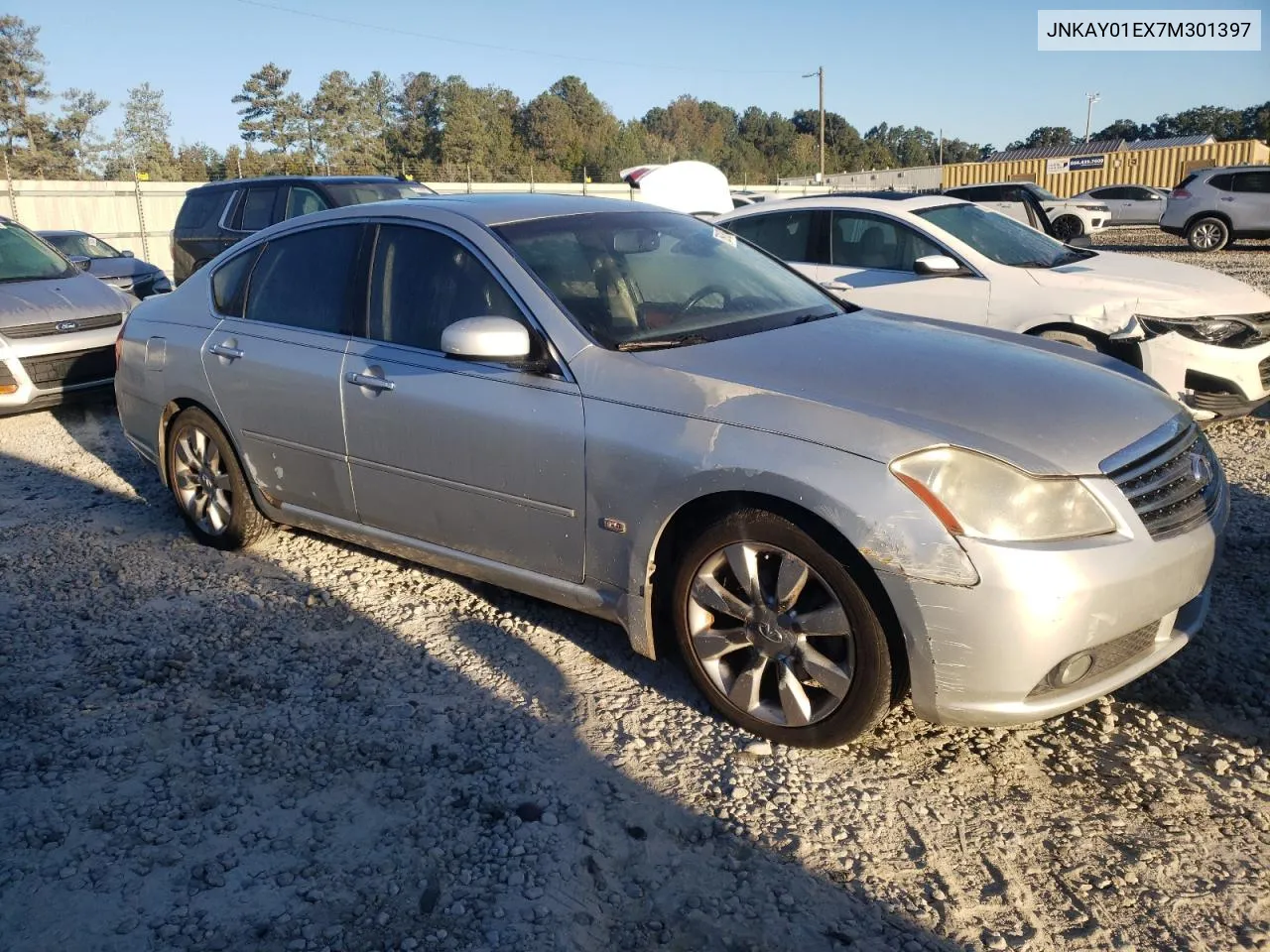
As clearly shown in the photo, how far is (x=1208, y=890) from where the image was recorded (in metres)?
2.43

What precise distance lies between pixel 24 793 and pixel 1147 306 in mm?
6108

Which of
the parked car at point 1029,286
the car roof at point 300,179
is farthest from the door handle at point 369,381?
the car roof at point 300,179

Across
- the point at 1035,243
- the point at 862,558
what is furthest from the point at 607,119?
the point at 862,558

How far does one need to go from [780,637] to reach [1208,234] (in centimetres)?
2102

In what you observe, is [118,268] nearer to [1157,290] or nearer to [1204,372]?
[1157,290]

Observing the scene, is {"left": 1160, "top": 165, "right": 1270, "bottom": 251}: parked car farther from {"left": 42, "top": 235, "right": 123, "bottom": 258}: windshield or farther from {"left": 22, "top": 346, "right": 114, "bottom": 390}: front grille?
{"left": 22, "top": 346, "right": 114, "bottom": 390}: front grille

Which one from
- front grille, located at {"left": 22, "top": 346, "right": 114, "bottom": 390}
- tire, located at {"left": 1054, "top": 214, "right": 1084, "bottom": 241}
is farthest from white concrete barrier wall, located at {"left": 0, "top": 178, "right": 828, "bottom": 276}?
front grille, located at {"left": 22, "top": 346, "right": 114, "bottom": 390}

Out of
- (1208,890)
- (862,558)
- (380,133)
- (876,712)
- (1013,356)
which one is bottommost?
(1208,890)

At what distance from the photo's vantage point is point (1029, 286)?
6355 millimetres

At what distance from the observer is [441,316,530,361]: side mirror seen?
11.0 ft

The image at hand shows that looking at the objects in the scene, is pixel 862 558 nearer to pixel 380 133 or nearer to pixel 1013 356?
pixel 1013 356

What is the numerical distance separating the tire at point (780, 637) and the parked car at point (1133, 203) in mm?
28764

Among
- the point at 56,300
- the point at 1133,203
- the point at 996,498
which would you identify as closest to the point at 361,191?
the point at 56,300

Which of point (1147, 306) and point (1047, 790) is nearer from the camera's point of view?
point (1047, 790)
